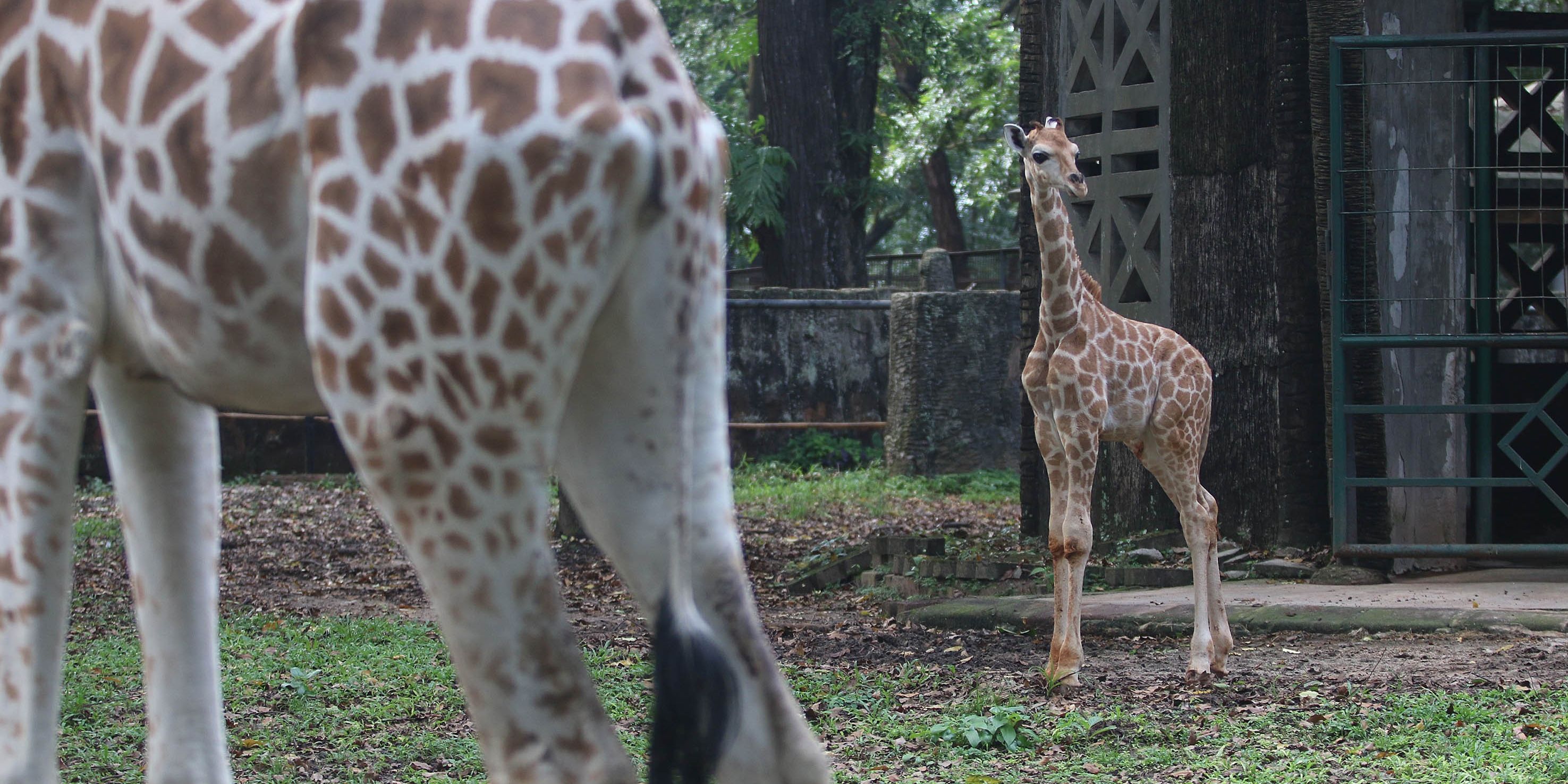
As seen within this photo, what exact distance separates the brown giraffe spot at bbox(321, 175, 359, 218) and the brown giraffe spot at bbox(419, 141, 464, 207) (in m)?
0.11

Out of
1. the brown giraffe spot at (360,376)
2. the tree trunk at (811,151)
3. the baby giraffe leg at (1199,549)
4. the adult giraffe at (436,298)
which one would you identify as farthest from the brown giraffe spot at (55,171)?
the tree trunk at (811,151)

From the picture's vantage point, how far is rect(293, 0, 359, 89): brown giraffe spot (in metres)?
2.17

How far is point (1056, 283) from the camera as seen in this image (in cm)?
620

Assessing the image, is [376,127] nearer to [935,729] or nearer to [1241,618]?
[935,729]

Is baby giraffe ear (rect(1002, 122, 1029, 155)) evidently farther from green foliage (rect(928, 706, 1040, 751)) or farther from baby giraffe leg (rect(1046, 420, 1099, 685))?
green foliage (rect(928, 706, 1040, 751))

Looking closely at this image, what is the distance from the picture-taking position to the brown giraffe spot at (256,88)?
2.22 m

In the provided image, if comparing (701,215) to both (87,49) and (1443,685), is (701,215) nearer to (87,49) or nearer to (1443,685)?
(87,49)

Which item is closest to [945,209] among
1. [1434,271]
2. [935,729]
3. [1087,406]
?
[1434,271]

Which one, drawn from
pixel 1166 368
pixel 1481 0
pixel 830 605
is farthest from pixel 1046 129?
pixel 1481 0

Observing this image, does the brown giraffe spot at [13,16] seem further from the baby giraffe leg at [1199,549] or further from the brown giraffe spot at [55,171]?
the baby giraffe leg at [1199,549]

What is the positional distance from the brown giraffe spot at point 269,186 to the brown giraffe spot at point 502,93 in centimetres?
29

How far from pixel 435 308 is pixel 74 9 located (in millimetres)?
859

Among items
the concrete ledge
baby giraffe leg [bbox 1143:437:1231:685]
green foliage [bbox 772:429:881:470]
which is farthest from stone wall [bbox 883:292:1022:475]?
baby giraffe leg [bbox 1143:437:1231:685]

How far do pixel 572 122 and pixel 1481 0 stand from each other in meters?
7.99
